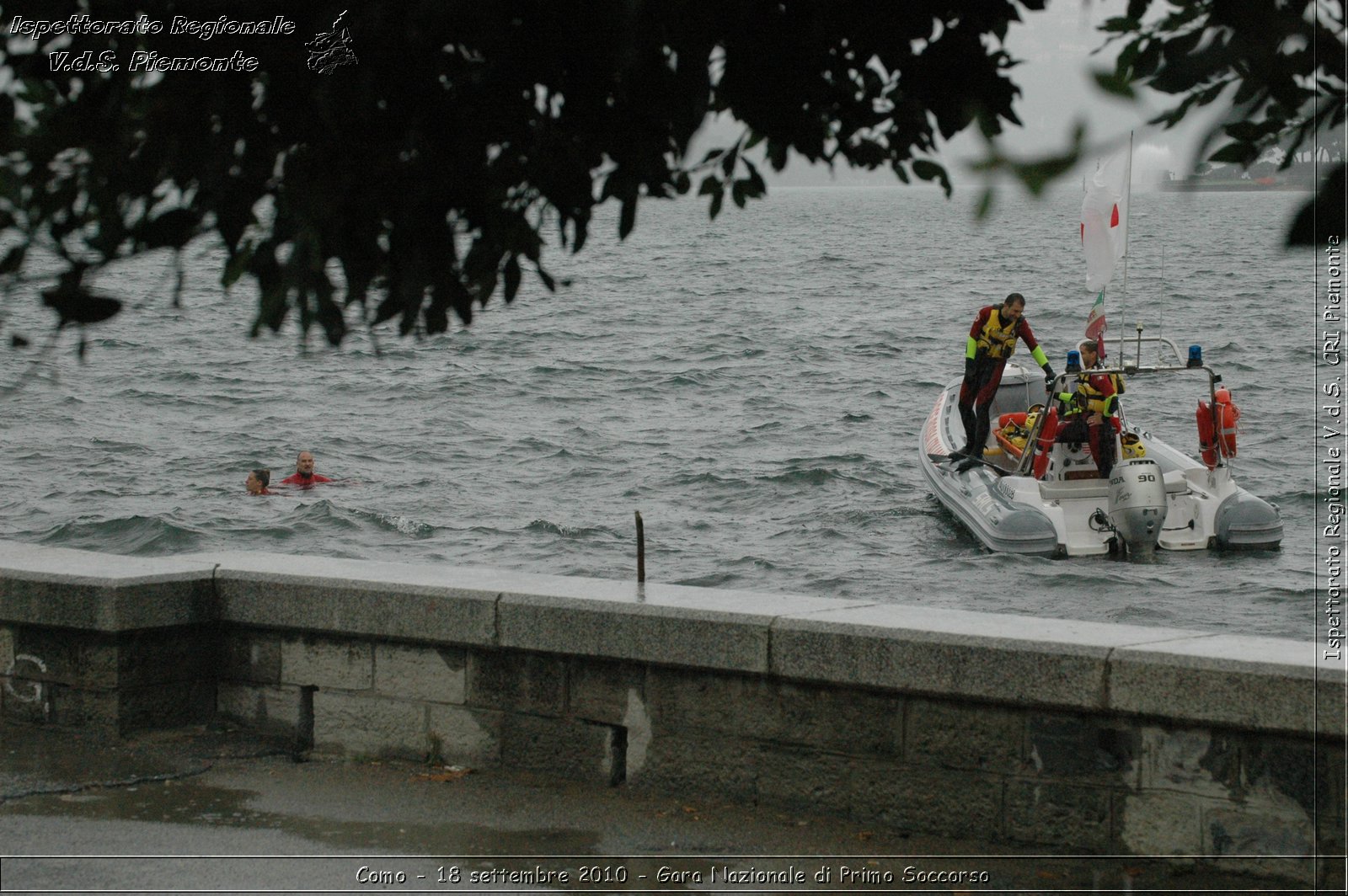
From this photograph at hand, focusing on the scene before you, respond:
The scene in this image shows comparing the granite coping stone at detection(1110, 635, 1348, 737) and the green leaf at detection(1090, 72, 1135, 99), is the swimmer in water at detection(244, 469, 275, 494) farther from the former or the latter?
the green leaf at detection(1090, 72, 1135, 99)

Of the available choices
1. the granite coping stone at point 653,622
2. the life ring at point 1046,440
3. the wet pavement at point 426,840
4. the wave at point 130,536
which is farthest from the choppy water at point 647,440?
the wet pavement at point 426,840

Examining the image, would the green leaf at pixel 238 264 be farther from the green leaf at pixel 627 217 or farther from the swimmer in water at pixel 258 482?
the swimmer in water at pixel 258 482

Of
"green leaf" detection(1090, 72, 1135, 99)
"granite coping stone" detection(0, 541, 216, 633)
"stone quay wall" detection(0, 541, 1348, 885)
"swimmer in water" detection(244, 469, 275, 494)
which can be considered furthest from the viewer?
"swimmer in water" detection(244, 469, 275, 494)

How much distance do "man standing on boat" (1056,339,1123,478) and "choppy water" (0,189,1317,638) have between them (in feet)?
4.64

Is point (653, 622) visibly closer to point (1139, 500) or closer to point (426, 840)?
point (426, 840)

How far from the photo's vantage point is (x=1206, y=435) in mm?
17500

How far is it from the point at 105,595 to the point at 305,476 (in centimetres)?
1901

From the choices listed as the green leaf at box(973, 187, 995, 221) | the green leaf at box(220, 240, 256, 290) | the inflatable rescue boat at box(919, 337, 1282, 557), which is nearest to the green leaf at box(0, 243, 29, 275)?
the green leaf at box(220, 240, 256, 290)

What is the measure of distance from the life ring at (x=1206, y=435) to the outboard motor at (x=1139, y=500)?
793mm

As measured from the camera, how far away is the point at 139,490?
87.7 feet

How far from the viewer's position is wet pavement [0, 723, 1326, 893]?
5348mm

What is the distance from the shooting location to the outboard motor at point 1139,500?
16.7 metres

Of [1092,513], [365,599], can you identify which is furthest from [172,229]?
[1092,513]

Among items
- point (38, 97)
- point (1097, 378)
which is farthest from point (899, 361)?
point (38, 97)
